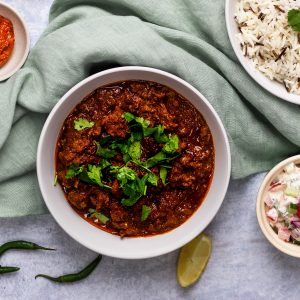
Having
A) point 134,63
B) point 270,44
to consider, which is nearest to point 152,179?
point 134,63

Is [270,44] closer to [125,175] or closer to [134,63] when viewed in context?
[134,63]

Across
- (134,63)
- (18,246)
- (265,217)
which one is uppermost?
(134,63)

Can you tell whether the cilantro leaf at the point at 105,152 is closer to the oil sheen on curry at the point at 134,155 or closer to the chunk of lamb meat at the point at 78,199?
the oil sheen on curry at the point at 134,155

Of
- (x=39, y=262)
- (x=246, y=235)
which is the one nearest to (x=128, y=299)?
(x=39, y=262)

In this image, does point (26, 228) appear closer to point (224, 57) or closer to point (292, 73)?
point (224, 57)

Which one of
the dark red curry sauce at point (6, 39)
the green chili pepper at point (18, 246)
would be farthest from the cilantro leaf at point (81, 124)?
the green chili pepper at point (18, 246)

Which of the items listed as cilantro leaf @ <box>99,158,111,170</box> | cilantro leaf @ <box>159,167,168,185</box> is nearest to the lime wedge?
cilantro leaf @ <box>159,167,168,185</box>
